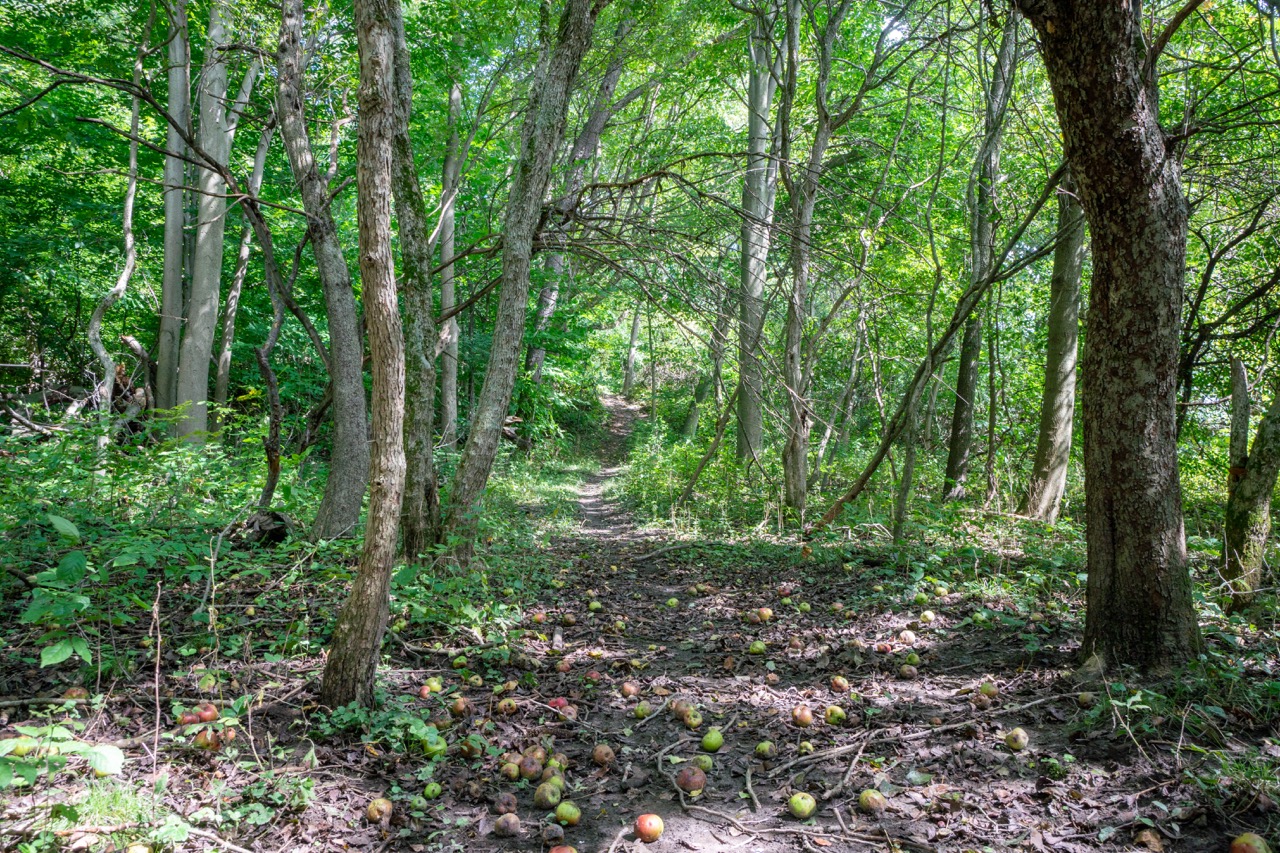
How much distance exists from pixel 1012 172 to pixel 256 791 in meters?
9.92

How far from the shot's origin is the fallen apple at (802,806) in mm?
2486

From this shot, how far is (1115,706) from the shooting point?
2.68m

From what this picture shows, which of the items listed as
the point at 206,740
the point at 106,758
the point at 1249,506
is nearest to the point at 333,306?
the point at 206,740

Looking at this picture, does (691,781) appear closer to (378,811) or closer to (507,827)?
(507,827)

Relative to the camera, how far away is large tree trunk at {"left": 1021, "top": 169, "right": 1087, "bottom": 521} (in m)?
7.34

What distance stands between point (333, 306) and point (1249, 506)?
598 centimetres

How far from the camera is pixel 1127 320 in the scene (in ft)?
9.55

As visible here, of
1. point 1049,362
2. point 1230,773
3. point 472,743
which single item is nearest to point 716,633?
point 472,743

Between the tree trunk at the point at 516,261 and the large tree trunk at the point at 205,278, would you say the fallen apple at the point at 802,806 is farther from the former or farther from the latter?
the large tree trunk at the point at 205,278

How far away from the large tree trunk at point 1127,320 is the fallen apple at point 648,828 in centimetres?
223

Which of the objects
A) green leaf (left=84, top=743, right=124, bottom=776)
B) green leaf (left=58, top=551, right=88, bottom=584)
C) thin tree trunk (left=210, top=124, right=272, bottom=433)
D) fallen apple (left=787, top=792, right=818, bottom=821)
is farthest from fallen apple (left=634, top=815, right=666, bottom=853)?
thin tree trunk (left=210, top=124, right=272, bottom=433)

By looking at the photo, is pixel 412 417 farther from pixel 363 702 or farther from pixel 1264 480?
pixel 1264 480

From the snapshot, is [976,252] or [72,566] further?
[976,252]

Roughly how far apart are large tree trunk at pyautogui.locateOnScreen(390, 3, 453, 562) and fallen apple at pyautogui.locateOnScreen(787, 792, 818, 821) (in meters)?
3.06
